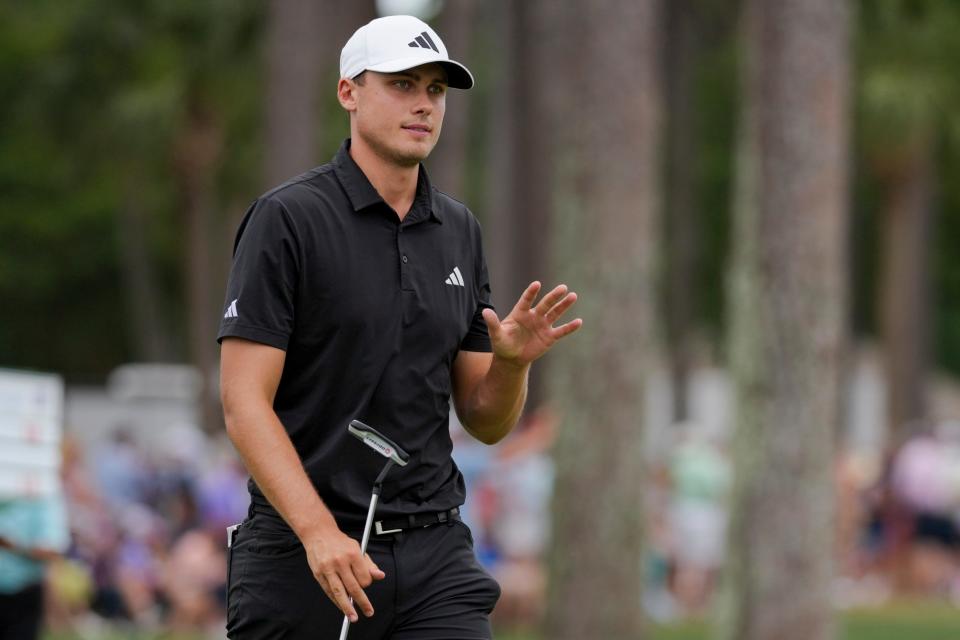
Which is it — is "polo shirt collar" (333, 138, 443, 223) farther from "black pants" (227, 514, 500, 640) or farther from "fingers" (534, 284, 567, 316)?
"black pants" (227, 514, 500, 640)

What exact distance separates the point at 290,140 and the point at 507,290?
7.68 m

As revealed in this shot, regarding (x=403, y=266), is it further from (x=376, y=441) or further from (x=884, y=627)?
(x=884, y=627)

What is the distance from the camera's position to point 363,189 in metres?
5.24

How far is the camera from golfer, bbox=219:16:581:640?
16.5ft

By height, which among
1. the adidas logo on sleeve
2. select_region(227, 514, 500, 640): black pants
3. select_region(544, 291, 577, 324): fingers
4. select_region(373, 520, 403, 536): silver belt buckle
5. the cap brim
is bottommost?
select_region(227, 514, 500, 640): black pants

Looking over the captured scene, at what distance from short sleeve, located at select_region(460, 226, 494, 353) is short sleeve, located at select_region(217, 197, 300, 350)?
2.12 ft

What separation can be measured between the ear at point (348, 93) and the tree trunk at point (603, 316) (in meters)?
8.84

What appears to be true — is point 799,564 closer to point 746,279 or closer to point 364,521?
point 746,279

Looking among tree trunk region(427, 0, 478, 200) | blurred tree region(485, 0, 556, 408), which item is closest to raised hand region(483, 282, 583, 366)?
tree trunk region(427, 0, 478, 200)

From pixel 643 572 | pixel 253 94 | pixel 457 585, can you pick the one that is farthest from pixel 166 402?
pixel 457 585

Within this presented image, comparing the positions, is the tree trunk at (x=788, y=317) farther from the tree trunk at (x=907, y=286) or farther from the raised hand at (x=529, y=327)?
the tree trunk at (x=907, y=286)

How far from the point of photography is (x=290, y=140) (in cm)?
2139

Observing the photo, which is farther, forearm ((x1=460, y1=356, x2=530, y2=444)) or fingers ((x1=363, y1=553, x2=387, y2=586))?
forearm ((x1=460, y1=356, x2=530, y2=444))

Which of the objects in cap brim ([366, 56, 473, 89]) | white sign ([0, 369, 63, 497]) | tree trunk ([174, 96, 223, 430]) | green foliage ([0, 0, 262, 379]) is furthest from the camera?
tree trunk ([174, 96, 223, 430])
